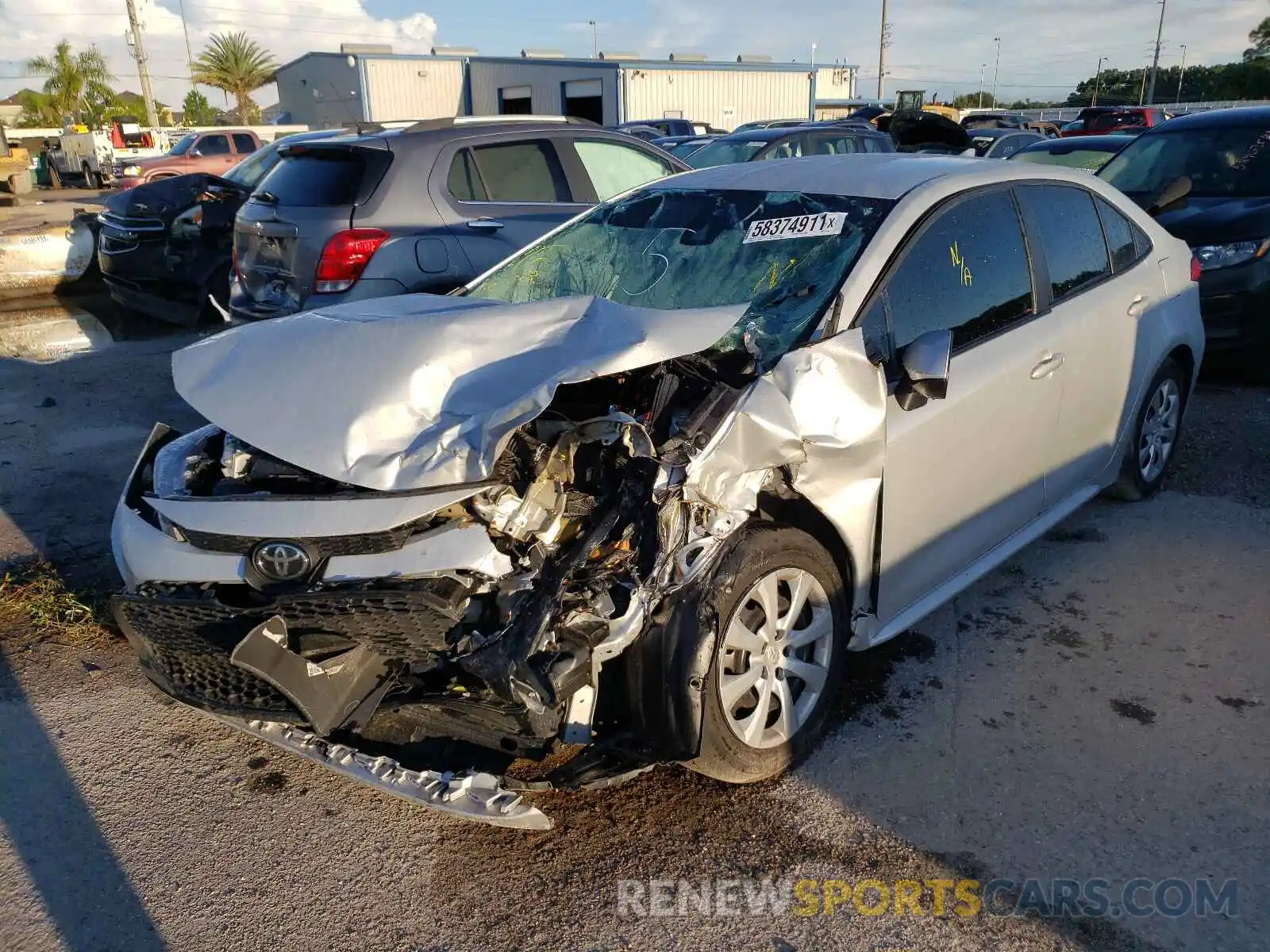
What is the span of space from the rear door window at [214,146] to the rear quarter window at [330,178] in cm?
1823

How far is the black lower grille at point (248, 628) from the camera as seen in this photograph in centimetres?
249

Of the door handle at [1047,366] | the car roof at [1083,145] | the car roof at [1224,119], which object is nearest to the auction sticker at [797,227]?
the door handle at [1047,366]

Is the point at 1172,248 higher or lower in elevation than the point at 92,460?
higher

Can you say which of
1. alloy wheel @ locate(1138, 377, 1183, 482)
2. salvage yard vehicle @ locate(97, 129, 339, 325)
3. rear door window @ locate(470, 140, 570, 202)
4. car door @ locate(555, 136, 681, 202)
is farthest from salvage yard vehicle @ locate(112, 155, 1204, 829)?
salvage yard vehicle @ locate(97, 129, 339, 325)

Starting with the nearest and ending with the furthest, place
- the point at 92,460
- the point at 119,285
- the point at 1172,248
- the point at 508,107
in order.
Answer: the point at 1172,248, the point at 92,460, the point at 119,285, the point at 508,107

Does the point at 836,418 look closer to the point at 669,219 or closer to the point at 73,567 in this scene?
the point at 669,219

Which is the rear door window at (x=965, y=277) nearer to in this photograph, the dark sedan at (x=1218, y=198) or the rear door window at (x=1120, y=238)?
the rear door window at (x=1120, y=238)

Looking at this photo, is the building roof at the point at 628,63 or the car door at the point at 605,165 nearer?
the car door at the point at 605,165

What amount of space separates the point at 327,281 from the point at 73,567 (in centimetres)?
233

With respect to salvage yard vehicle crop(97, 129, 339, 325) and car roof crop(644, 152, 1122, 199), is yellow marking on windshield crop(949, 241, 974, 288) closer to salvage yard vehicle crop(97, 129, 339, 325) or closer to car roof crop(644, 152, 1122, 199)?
car roof crop(644, 152, 1122, 199)

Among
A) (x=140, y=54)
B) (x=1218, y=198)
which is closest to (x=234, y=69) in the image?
(x=140, y=54)

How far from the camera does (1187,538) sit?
4617 millimetres

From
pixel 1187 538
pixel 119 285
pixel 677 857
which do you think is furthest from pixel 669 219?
pixel 119 285

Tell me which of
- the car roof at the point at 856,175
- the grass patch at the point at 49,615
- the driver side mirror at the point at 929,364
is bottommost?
the grass patch at the point at 49,615
